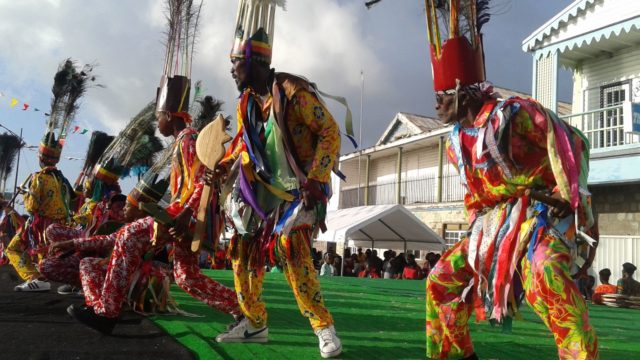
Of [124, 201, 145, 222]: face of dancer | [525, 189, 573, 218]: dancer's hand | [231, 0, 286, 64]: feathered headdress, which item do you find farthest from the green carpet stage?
[231, 0, 286, 64]: feathered headdress

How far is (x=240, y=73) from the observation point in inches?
134

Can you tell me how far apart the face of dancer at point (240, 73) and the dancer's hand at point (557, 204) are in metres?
1.88

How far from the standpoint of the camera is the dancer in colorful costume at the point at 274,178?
3094mm

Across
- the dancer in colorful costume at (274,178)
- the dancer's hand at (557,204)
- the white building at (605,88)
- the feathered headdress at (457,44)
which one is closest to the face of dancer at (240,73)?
the dancer in colorful costume at (274,178)

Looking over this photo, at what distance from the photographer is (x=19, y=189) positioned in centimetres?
669

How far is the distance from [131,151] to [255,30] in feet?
10.3

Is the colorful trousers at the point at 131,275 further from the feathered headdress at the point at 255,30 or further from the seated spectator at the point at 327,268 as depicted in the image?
the seated spectator at the point at 327,268

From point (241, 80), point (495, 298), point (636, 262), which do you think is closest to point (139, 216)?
point (241, 80)

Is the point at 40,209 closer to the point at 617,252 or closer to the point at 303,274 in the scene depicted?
the point at 303,274

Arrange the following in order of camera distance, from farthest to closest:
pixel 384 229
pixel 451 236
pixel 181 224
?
pixel 451 236 → pixel 384 229 → pixel 181 224

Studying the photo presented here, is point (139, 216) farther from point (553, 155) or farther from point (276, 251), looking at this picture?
point (553, 155)

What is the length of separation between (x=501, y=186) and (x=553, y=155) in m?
0.30

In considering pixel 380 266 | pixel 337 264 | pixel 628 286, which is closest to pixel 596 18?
pixel 628 286

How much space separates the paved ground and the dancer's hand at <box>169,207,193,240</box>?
2.14 ft
